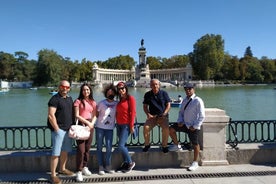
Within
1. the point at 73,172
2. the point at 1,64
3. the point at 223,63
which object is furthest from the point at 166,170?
the point at 1,64

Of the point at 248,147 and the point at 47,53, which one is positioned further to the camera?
the point at 47,53

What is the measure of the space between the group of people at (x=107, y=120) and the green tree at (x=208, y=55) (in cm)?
9686

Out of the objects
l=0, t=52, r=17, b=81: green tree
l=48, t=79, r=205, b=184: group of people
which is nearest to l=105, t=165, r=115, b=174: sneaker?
l=48, t=79, r=205, b=184: group of people

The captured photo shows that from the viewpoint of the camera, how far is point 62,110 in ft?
19.9

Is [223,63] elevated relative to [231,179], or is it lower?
elevated

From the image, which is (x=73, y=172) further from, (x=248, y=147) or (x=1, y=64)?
(x=1, y=64)

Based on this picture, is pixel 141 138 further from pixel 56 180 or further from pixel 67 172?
pixel 56 180

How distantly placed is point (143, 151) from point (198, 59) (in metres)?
101

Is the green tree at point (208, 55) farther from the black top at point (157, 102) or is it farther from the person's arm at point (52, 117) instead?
the person's arm at point (52, 117)

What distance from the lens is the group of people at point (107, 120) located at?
20.1 ft

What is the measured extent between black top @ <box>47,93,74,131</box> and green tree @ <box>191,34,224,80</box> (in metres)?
98.1

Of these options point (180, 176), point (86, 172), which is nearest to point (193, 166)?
point (180, 176)

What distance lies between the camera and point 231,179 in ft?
20.4

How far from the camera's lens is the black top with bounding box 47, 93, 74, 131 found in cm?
603
